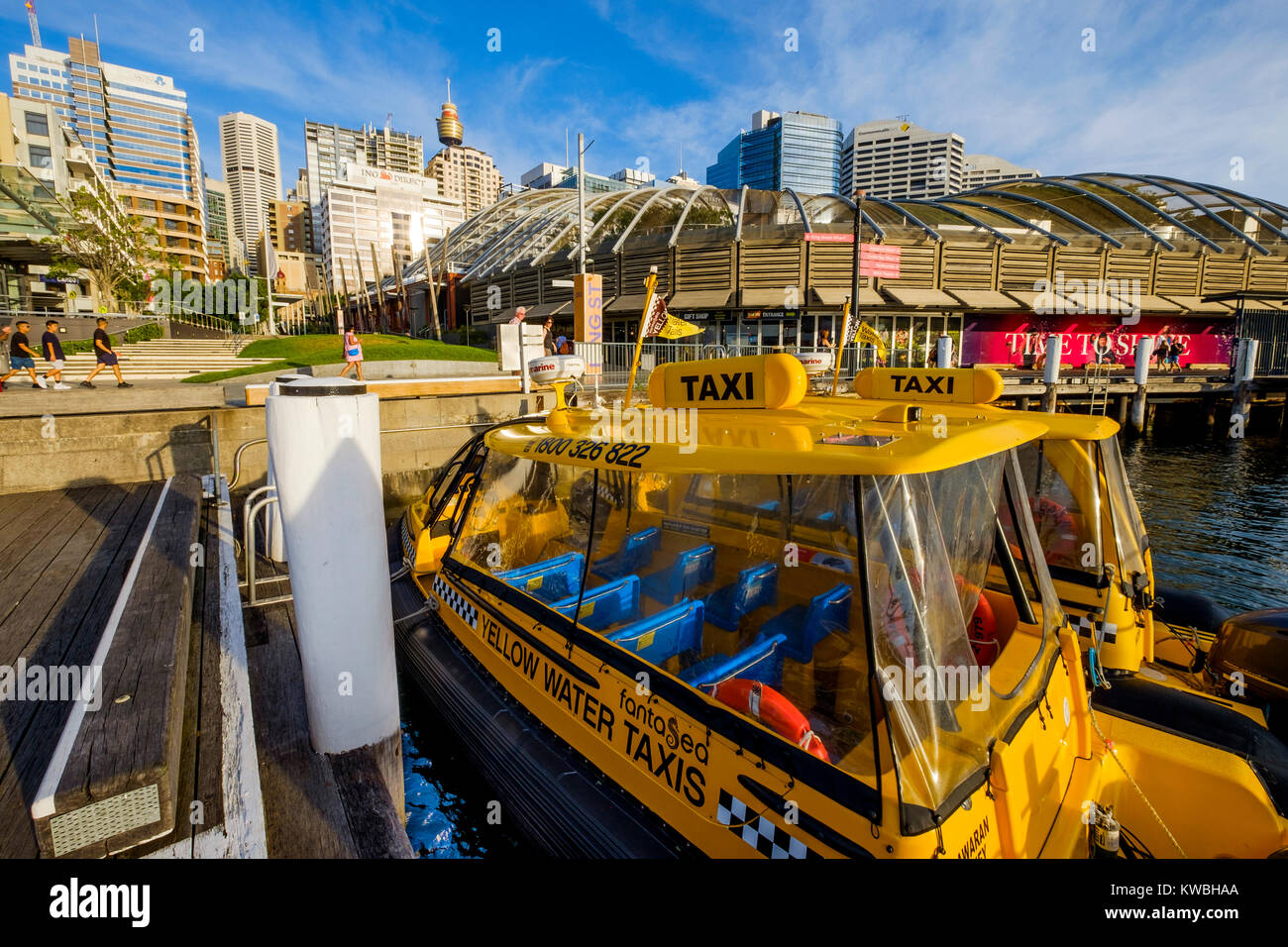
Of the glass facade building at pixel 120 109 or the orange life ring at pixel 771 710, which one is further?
the glass facade building at pixel 120 109

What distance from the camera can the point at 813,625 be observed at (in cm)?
349

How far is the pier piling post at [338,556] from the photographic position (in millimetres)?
3066

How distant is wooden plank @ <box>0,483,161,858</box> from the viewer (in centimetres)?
246

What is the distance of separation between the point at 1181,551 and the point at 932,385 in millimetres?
9996

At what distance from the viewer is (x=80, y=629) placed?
3998mm

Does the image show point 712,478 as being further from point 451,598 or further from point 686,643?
point 451,598

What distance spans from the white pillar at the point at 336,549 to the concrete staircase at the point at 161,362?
1937 centimetres

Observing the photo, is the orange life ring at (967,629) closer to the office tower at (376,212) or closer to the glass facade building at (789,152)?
the glass facade building at (789,152)

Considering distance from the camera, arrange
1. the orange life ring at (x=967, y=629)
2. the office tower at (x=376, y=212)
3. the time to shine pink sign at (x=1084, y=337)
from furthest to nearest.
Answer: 1. the office tower at (x=376, y=212)
2. the time to shine pink sign at (x=1084, y=337)
3. the orange life ring at (x=967, y=629)

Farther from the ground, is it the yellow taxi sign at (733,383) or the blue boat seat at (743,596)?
the yellow taxi sign at (733,383)

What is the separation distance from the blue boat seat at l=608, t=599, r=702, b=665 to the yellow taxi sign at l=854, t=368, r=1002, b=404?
8.81ft

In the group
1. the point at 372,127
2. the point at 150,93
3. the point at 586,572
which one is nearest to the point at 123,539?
the point at 586,572

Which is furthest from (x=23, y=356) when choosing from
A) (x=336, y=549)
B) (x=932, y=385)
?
(x=932, y=385)

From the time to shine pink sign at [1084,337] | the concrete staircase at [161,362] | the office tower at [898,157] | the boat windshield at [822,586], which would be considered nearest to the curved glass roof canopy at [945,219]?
the time to shine pink sign at [1084,337]
